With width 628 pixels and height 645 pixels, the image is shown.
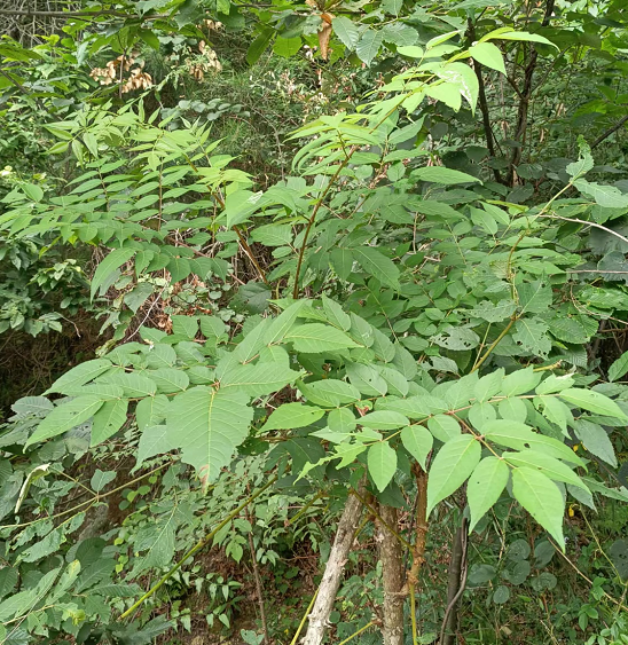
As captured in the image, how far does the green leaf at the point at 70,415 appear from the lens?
76cm

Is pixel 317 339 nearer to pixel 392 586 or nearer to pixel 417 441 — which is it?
pixel 417 441

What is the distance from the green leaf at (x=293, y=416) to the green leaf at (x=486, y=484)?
0.26 metres

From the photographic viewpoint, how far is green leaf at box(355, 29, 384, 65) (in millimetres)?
1320

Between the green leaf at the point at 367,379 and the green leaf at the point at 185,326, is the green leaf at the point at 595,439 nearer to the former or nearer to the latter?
the green leaf at the point at 367,379

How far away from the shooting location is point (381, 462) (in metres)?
0.74

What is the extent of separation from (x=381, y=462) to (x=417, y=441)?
2.4 inches

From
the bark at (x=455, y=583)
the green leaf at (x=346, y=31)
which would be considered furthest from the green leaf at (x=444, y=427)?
the bark at (x=455, y=583)

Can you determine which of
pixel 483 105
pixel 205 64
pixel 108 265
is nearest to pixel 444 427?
pixel 108 265

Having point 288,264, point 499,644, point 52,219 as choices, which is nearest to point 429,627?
point 499,644

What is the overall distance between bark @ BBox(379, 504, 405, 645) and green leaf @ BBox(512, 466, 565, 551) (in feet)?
2.50

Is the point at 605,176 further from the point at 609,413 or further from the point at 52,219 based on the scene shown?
the point at 52,219

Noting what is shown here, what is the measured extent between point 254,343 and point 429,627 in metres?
2.09

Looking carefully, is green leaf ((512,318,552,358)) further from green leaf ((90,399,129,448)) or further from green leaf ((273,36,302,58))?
green leaf ((273,36,302,58))

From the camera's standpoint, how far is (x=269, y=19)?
69.4 inches
